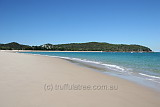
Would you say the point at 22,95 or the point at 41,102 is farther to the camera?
the point at 22,95

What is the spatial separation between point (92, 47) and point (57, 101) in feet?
572

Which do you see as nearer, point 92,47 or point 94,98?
point 94,98

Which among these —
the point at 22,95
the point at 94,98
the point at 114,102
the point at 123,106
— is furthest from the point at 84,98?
the point at 22,95

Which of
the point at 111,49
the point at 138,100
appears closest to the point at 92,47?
the point at 111,49

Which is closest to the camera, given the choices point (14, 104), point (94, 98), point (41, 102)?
point (14, 104)

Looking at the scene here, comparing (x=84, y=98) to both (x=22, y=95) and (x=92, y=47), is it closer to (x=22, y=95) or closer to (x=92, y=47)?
(x=22, y=95)

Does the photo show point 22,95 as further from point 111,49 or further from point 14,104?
point 111,49

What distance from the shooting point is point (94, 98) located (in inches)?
164

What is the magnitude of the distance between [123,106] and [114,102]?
312 mm

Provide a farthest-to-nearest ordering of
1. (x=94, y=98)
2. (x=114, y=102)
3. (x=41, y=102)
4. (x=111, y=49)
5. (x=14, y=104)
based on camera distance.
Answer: (x=111, y=49) → (x=94, y=98) → (x=114, y=102) → (x=41, y=102) → (x=14, y=104)

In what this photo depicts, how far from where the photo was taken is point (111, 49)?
570ft

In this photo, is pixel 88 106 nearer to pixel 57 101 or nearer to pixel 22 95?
pixel 57 101

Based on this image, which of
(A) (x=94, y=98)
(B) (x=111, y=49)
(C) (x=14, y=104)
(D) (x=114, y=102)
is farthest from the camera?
(B) (x=111, y=49)

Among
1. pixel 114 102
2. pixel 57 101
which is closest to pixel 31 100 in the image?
pixel 57 101
